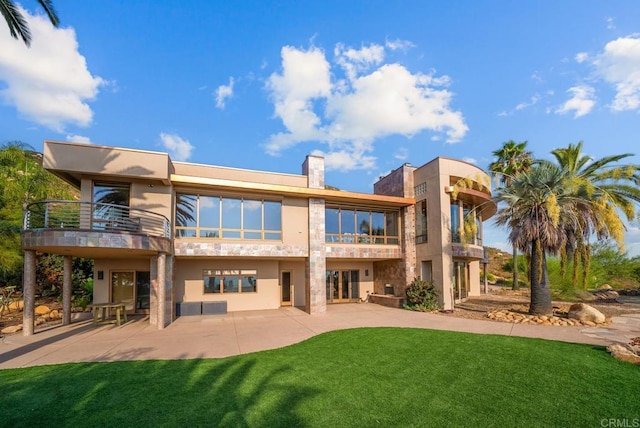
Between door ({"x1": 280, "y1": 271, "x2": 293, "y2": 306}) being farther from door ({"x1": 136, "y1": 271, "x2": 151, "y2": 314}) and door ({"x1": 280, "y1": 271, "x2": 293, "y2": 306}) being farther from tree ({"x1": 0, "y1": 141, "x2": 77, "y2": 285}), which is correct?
tree ({"x1": 0, "y1": 141, "x2": 77, "y2": 285})

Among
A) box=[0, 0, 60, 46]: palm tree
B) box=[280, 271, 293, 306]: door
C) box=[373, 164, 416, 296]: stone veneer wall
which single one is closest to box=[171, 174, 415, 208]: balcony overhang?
box=[373, 164, 416, 296]: stone veneer wall

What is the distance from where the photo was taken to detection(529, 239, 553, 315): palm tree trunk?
12406mm

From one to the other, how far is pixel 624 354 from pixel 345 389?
6.16m

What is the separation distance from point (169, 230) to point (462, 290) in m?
16.2

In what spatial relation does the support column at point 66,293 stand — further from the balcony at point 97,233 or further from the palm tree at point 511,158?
the palm tree at point 511,158

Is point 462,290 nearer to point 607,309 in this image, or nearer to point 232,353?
point 607,309

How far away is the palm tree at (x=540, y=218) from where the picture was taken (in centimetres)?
1232

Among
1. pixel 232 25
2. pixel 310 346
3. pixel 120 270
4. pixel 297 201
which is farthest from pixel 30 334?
pixel 232 25

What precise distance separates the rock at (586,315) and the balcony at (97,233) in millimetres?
15679

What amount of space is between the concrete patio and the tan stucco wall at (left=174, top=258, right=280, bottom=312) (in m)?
1.58

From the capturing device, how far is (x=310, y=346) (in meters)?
8.68

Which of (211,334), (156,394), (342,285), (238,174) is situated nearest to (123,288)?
(211,334)

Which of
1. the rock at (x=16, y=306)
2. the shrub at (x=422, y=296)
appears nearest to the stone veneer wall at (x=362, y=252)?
the shrub at (x=422, y=296)
